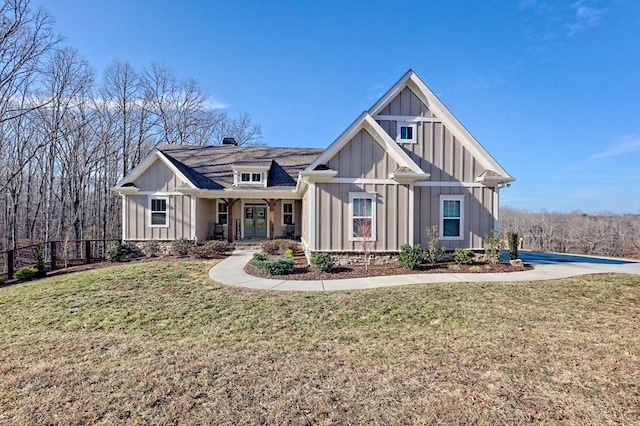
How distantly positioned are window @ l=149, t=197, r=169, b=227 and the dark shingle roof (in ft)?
5.80

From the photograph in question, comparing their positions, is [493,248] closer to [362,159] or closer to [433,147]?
[433,147]

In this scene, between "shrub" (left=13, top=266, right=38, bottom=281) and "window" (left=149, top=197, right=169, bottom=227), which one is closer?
"shrub" (left=13, top=266, right=38, bottom=281)

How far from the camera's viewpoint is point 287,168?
17125mm

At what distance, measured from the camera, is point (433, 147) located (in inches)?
440

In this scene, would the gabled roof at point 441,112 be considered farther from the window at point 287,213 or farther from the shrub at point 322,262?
the window at point 287,213

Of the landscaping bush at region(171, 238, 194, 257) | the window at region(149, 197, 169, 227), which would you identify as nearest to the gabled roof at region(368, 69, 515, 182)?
the landscaping bush at region(171, 238, 194, 257)

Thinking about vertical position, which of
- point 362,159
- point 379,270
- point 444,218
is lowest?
point 379,270

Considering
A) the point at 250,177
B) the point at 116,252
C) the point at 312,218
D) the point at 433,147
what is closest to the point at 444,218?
the point at 433,147

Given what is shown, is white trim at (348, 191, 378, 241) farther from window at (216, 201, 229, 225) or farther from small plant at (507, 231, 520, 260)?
window at (216, 201, 229, 225)

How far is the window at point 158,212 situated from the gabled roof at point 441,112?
1050 centimetres

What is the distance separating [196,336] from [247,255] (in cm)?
812

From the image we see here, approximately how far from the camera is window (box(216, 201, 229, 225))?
1649 cm

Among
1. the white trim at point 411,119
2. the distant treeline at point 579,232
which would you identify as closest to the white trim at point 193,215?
the white trim at point 411,119

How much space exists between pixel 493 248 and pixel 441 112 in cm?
549
